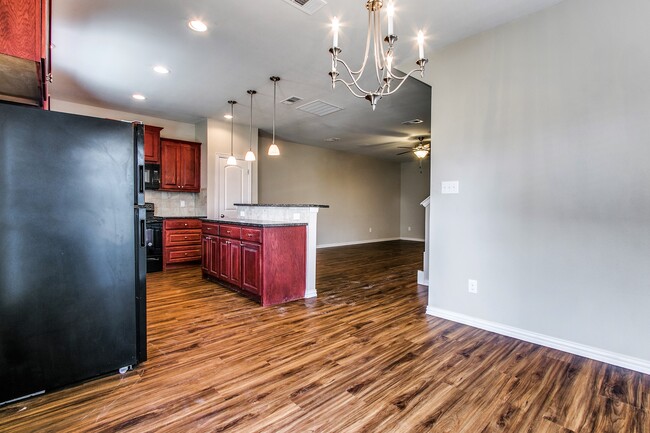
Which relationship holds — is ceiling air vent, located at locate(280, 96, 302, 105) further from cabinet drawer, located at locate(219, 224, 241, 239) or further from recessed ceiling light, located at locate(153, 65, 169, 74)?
cabinet drawer, located at locate(219, 224, 241, 239)

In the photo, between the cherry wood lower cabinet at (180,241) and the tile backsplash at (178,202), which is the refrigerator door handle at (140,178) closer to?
the cherry wood lower cabinet at (180,241)

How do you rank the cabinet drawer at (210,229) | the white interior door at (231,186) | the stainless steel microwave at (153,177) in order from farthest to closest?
the white interior door at (231,186) → the stainless steel microwave at (153,177) → the cabinet drawer at (210,229)

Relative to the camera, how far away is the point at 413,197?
1089 cm

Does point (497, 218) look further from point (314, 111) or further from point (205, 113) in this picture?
point (205, 113)

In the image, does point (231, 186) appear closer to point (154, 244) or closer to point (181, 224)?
point (181, 224)

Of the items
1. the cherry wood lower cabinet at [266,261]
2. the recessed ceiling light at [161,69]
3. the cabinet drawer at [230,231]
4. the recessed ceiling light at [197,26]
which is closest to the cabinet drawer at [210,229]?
the cabinet drawer at [230,231]

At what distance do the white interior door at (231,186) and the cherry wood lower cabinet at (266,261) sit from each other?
6.94 ft

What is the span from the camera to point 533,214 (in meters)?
2.58

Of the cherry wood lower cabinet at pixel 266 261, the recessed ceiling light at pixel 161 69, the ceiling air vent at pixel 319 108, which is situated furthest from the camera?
the ceiling air vent at pixel 319 108

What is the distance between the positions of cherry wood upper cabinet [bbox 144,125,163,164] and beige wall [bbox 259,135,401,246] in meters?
2.42

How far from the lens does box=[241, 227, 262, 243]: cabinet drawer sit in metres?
3.48

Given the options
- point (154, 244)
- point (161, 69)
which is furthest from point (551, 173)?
point (154, 244)

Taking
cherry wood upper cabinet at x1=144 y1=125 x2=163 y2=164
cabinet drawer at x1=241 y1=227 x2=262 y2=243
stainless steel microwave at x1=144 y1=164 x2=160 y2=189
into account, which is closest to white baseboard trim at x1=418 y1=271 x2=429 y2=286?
cabinet drawer at x1=241 y1=227 x2=262 y2=243

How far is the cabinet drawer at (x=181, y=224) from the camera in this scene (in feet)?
18.1
